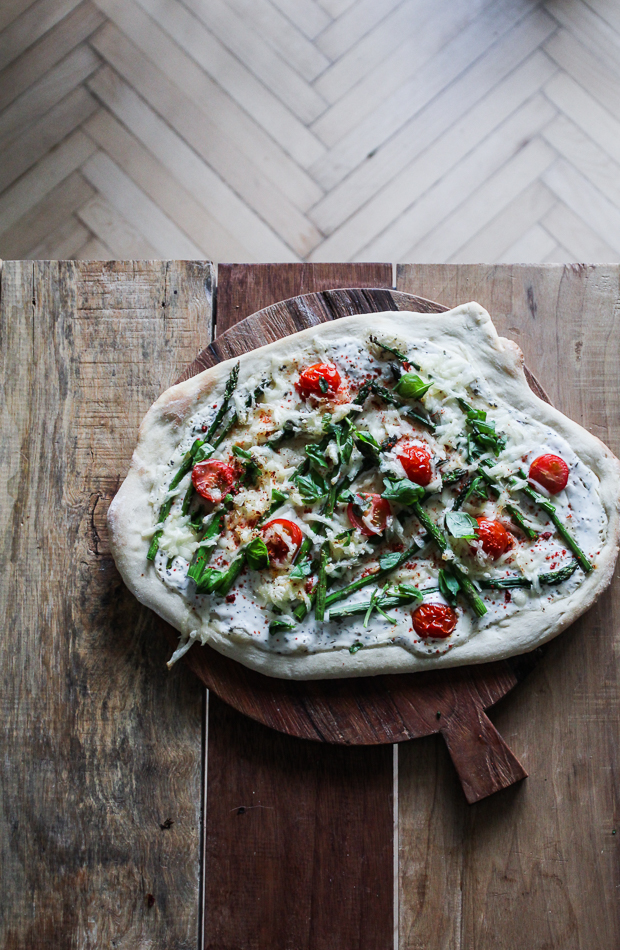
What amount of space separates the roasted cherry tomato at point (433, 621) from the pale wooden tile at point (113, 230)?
283cm

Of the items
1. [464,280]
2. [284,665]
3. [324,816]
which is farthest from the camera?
[464,280]

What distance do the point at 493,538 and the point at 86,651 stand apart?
2.01 m

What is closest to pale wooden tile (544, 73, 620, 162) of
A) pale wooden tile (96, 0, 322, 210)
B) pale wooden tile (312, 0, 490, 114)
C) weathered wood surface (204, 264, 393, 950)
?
pale wooden tile (312, 0, 490, 114)

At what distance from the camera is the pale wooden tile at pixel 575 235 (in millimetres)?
4266

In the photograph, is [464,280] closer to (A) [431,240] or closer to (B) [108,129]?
(A) [431,240]

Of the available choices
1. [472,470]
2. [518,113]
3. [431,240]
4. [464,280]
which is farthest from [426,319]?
[518,113]

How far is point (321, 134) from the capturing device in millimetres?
4312

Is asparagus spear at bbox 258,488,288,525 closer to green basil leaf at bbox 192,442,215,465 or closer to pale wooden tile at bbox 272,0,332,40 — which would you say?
green basil leaf at bbox 192,442,215,465

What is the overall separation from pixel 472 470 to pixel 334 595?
85 centimetres

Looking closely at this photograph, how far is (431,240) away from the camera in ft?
14.0


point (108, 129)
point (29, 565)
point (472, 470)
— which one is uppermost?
point (108, 129)

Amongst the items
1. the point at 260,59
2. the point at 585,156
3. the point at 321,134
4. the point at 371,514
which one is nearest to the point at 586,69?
the point at 585,156

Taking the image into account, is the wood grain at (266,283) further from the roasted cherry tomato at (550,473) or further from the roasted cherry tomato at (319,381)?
the roasted cherry tomato at (550,473)

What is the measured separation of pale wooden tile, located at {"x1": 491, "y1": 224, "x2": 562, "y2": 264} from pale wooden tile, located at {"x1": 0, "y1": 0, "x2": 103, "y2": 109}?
120 inches
